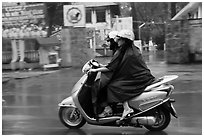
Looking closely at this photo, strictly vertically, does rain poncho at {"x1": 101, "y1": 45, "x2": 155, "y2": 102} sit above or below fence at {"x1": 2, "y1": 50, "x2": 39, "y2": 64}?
above

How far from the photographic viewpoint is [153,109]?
578cm

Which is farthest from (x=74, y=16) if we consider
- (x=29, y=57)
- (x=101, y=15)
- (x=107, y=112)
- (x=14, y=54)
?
(x=107, y=112)

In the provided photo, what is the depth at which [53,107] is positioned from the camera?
26.9ft

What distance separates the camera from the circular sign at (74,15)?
17.5 m

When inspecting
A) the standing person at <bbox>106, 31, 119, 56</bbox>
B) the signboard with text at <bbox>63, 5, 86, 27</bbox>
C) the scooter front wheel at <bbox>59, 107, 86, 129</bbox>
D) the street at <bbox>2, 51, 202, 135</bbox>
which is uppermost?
the signboard with text at <bbox>63, 5, 86, 27</bbox>

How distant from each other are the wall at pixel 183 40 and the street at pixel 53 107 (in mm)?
2796

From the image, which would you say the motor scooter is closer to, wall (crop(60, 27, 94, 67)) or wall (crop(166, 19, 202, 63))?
wall (crop(60, 27, 94, 67))

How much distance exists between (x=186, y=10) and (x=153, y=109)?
1434 centimetres

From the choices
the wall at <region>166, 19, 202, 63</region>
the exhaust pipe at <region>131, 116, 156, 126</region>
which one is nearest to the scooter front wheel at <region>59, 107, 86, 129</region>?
the exhaust pipe at <region>131, 116, 156, 126</region>

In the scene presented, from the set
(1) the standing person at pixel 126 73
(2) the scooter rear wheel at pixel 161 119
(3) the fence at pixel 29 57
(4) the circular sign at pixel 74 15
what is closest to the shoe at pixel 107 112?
(1) the standing person at pixel 126 73

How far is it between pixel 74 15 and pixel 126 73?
12208 mm

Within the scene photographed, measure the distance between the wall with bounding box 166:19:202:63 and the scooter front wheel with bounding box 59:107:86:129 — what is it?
11597 millimetres

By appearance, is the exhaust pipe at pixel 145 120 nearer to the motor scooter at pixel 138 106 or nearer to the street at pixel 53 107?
the motor scooter at pixel 138 106

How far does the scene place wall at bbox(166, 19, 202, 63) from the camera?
17016mm
